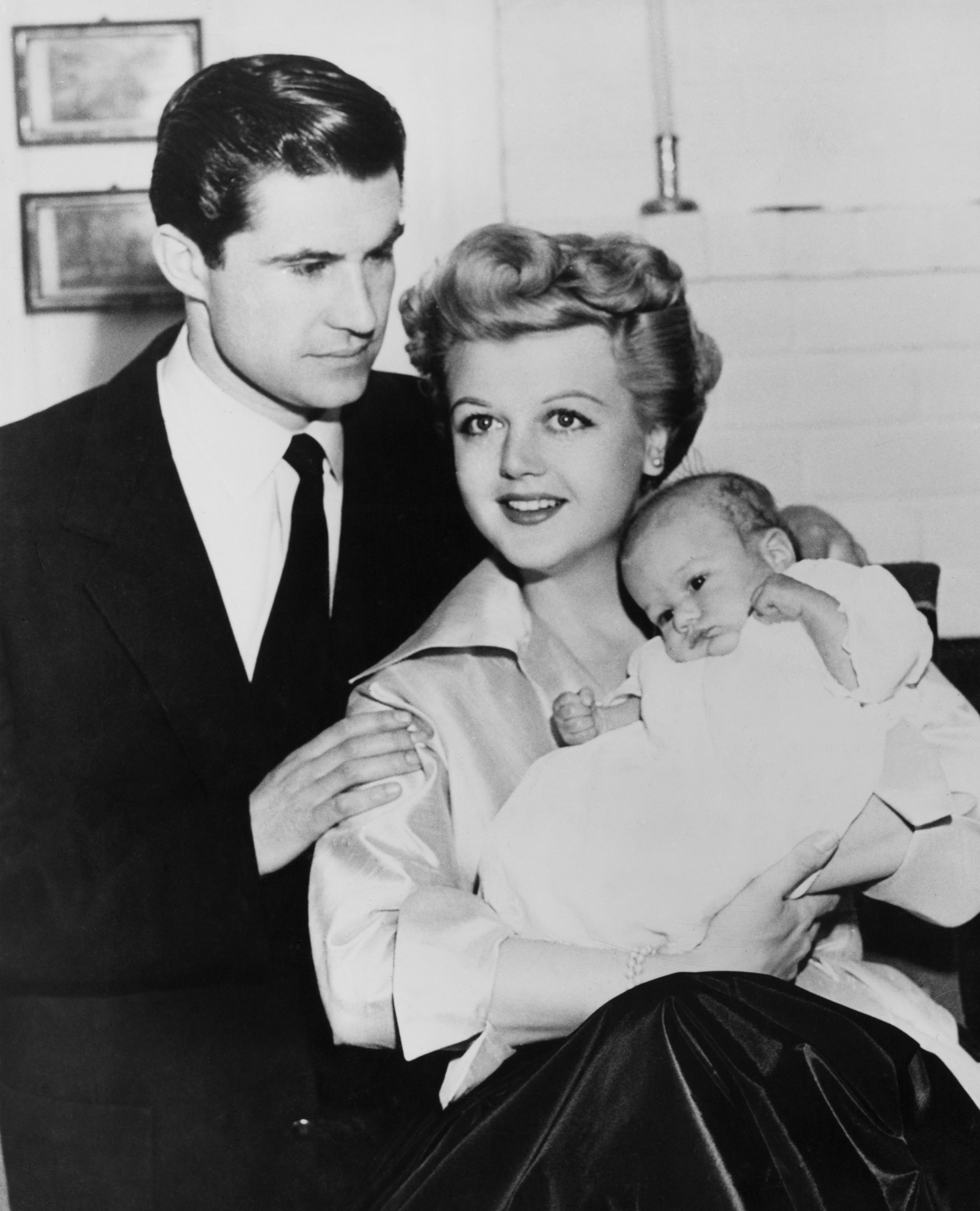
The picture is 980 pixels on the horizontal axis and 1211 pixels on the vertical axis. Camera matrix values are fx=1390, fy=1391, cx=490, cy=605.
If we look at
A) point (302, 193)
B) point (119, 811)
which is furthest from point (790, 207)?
point (119, 811)

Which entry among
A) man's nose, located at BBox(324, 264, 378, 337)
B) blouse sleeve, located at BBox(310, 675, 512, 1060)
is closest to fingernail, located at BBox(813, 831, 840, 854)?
blouse sleeve, located at BBox(310, 675, 512, 1060)

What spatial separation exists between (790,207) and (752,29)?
318 millimetres

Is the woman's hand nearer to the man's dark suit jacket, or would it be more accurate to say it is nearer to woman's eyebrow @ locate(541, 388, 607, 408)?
the man's dark suit jacket

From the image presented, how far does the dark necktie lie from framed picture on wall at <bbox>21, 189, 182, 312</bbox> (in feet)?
2.12

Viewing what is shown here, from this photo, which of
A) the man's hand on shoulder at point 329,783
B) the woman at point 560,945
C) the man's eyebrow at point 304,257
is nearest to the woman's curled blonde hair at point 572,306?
the woman at point 560,945

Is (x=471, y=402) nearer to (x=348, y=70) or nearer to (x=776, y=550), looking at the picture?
(x=776, y=550)

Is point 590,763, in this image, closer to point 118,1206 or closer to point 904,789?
point 904,789

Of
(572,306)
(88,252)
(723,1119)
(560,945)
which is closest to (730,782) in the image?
(560,945)

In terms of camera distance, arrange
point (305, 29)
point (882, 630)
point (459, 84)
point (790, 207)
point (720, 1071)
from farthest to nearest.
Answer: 1. point (790, 207)
2. point (459, 84)
3. point (305, 29)
4. point (882, 630)
5. point (720, 1071)

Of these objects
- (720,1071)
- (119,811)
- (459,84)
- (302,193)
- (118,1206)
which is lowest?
(118,1206)

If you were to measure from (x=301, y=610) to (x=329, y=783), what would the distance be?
31 centimetres

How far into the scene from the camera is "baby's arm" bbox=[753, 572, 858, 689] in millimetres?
1602

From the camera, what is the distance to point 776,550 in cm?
170

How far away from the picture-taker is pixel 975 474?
8.68 feet
